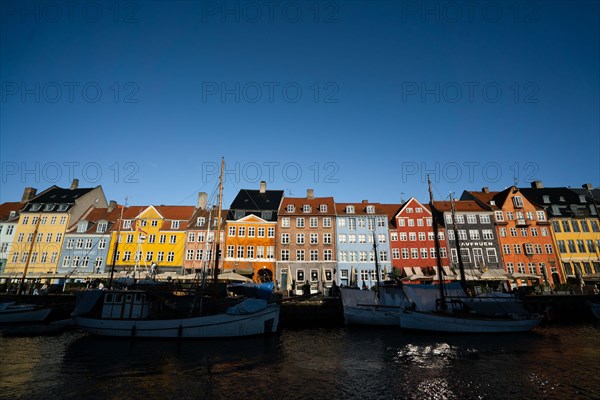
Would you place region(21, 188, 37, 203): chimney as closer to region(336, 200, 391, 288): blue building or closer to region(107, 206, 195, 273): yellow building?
region(107, 206, 195, 273): yellow building

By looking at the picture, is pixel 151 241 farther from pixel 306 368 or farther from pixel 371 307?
pixel 306 368

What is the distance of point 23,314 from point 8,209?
3748cm

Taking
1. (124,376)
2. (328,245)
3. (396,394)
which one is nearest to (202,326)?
(124,376)

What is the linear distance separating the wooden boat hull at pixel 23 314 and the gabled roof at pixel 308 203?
30705 millimetres

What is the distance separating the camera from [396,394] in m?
11.6

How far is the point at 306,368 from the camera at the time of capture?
49.2 ft

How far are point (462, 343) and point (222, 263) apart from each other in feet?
110

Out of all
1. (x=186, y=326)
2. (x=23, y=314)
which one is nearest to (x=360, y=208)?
(x=186, y=326)

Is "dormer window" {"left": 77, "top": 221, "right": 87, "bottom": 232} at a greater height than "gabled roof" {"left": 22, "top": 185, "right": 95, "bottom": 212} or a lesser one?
lesser

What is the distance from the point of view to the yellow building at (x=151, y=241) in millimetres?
46344

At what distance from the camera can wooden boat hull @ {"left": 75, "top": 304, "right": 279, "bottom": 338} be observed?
21.5 metres

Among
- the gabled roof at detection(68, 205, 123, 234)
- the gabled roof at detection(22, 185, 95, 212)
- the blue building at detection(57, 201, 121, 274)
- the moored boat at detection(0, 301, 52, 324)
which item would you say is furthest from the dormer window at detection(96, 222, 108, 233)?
the moored boat at detection(0, 301, 52, 324)

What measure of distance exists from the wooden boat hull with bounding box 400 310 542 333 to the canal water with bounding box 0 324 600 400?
1.15 metres

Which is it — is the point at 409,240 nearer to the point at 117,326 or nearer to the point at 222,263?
the point at 222,263
